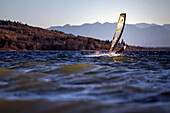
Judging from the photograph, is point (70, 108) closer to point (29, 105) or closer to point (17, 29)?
point (29, 105)

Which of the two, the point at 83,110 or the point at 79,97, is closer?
the point at 83,110

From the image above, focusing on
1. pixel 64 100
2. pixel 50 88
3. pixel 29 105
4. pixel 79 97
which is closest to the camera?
pixel 29 105

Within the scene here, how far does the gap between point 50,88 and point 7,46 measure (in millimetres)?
160002

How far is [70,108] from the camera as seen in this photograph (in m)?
3.14

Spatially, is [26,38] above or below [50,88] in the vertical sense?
above

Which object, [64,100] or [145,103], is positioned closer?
[145,103]

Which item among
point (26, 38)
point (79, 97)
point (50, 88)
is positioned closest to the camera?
point (79, 97)

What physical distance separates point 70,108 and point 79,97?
0.74 metres

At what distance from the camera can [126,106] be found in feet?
10.3

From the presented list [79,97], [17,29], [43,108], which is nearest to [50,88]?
[79,97]

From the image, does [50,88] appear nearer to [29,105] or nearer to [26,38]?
[29,105]

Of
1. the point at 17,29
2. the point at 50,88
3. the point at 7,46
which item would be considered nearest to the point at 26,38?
the point at 17,29

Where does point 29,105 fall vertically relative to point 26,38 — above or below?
below

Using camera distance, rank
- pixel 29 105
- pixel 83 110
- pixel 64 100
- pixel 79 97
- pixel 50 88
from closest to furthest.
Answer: pixel 83 110 → pixel 29 105 → pixel 64 100 → pixel 79 97 → pixel 50 88
